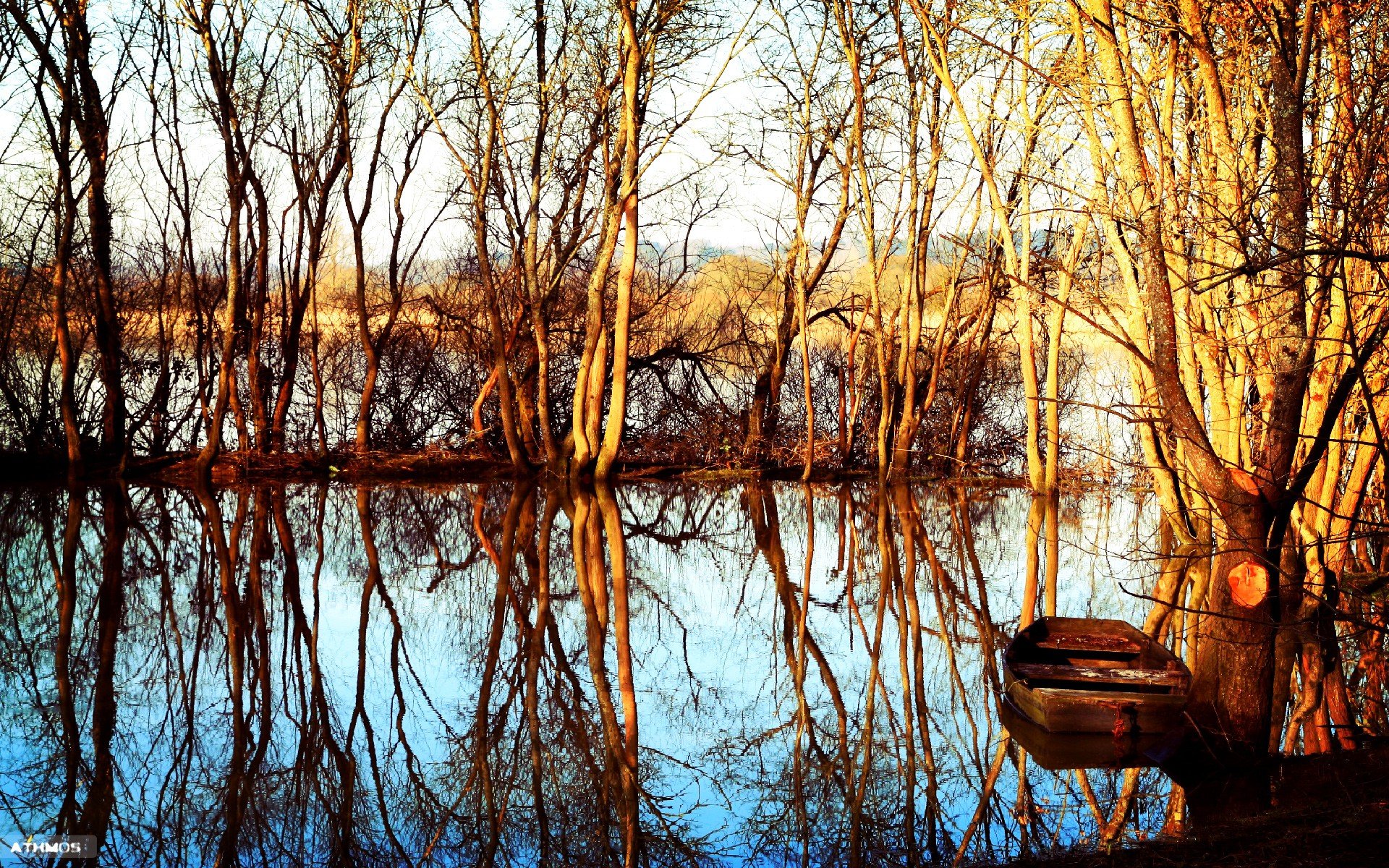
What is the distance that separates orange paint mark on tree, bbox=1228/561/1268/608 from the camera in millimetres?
6234

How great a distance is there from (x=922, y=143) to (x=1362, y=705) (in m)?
14.8

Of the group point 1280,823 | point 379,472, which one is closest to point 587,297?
point 379,472

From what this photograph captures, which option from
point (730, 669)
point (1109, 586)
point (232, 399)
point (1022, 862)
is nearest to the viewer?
point (1022, 862)

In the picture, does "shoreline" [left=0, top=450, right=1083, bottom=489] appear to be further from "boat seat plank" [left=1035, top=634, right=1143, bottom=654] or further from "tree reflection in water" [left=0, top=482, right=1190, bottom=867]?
"boat seat plank" [left=1035, top=634, right=1143, bottom=654]

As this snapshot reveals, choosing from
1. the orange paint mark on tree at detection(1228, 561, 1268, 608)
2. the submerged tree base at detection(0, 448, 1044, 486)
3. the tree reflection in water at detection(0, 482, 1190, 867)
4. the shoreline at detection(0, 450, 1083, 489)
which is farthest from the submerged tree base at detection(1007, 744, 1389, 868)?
the submerged tree base at detection(0, 448, 1044, 486)

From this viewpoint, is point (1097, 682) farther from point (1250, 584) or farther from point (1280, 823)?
point (1280, 823)

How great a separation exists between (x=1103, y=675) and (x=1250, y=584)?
35.8 inches

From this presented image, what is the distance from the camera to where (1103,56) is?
26.2 ft

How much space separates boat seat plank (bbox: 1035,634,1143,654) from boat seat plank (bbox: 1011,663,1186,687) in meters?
0.66

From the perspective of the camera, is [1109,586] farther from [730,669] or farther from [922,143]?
[922,143]

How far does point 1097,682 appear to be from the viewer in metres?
6.44

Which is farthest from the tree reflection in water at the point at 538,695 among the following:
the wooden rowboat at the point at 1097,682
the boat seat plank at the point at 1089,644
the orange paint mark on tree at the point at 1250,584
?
the orange paint mark on tree at the point at 1250,584

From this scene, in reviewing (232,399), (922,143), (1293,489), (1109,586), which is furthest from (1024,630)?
(232,399)

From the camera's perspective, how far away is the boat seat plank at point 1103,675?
6309mm
